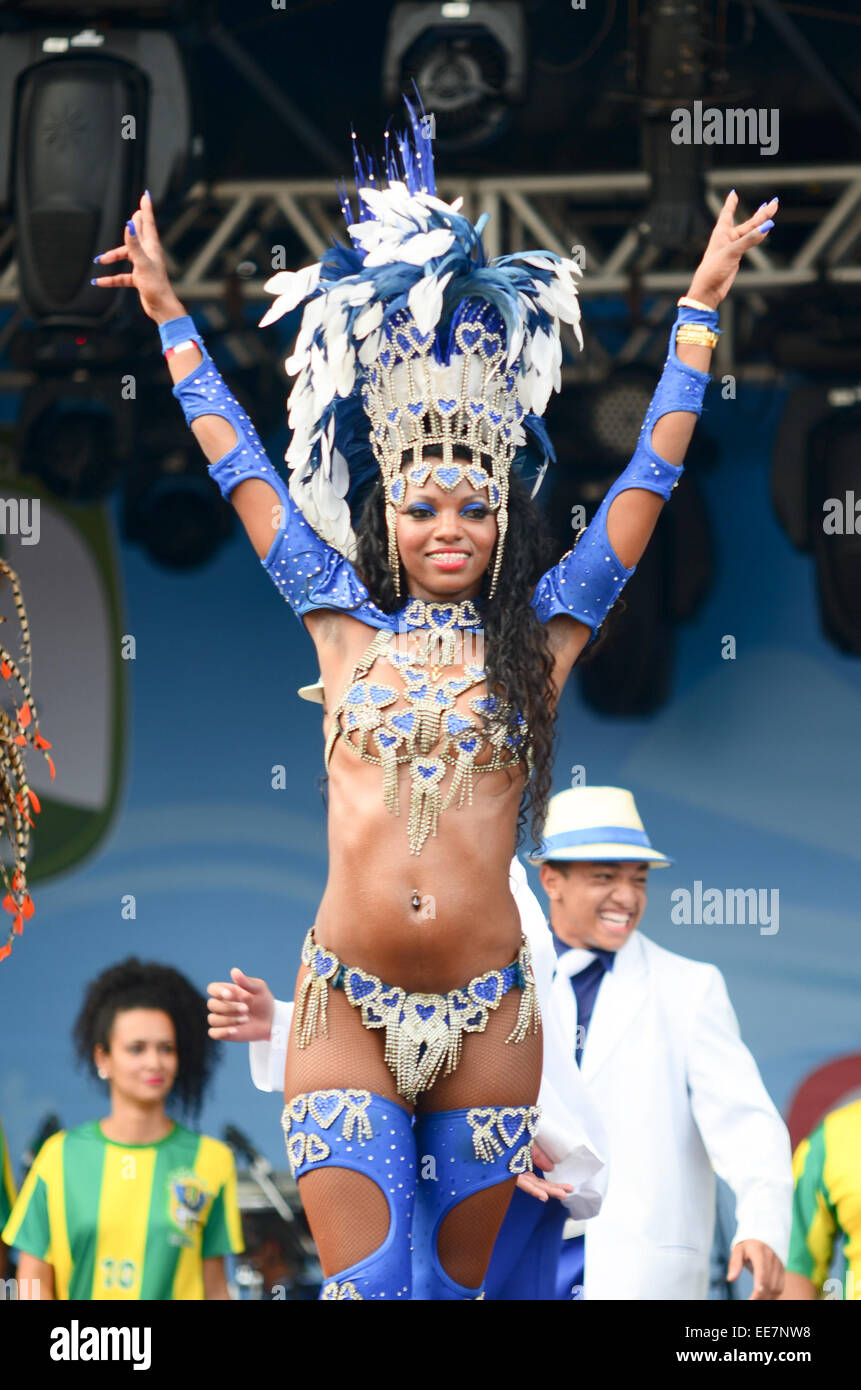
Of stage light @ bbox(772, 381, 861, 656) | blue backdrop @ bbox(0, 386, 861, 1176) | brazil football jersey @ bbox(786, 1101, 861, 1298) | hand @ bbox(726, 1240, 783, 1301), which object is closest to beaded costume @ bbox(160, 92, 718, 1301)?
hand @ bbox(726, 1240, 783, 1301)

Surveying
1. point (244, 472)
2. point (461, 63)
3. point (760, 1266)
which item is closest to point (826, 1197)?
point (760, 1266)

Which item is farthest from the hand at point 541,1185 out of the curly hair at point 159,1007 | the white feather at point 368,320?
the white feather at point 368,320

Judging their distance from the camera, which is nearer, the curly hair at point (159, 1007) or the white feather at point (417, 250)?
the white feather at point (417, 250)

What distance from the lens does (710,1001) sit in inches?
211

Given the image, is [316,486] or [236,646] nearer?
[316,486]

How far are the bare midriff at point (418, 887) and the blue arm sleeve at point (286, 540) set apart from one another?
243mm

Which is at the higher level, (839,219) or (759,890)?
(839,219)

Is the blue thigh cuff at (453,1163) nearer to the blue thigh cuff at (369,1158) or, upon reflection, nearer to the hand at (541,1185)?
the blue thigh cuff at (369,1158)

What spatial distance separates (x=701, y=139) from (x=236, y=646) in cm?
227

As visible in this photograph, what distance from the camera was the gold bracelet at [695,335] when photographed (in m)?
3.95

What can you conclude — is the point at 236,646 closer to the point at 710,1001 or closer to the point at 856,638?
the point at 856,638

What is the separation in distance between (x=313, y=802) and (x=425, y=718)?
3.72 meters

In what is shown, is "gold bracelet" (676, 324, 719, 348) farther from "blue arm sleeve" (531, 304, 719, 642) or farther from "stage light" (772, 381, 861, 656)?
"stage light" (772, 381, 861, 656)
